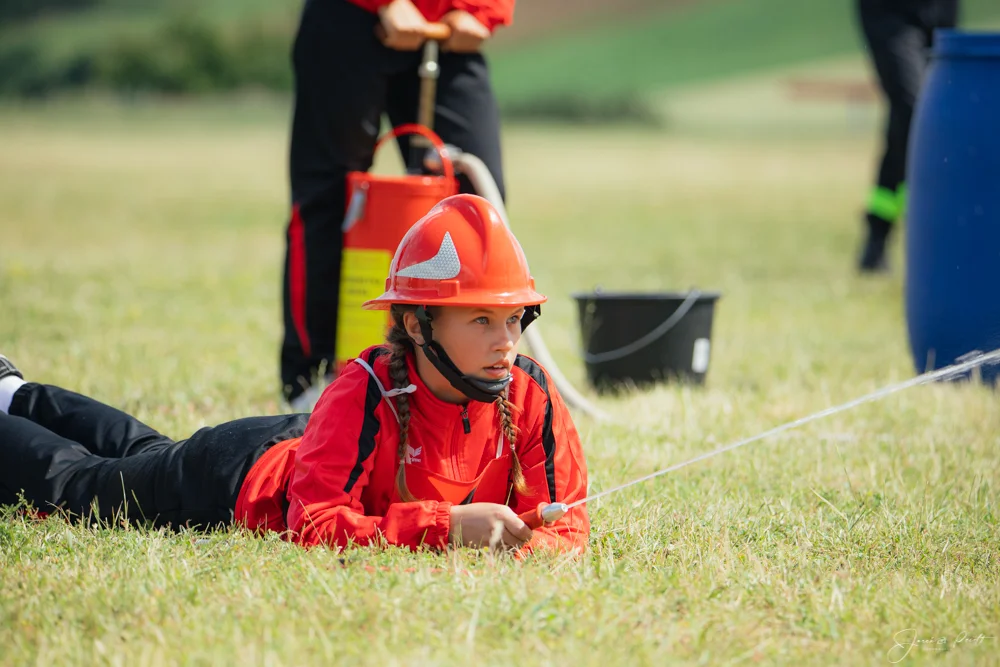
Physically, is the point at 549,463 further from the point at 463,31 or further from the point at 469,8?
the point at 469,8

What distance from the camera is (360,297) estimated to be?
15.9ft

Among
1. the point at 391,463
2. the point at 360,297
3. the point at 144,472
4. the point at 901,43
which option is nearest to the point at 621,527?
the point at 391,463

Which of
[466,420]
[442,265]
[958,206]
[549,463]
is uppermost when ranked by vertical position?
[958,206]

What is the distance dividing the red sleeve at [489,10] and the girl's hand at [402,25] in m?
0.19

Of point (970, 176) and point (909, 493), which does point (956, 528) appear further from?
point (970, 176)

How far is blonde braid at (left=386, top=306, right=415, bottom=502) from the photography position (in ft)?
10.0

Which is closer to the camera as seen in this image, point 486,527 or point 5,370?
point 486,527

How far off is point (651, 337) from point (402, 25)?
185cm

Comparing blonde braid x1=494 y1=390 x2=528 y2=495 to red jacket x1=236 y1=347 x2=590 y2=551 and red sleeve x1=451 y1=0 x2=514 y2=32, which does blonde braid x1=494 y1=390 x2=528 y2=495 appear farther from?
red sleeve x1=451 y1=0 x2=514 y2=32

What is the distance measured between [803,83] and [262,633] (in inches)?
1796

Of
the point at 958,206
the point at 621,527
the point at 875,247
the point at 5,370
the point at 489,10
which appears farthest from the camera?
the point at 875,247

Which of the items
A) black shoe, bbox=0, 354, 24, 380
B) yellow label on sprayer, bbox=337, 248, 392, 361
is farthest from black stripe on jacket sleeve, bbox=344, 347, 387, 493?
yellow label on sprayer, bbox=337, 248, 392, 361

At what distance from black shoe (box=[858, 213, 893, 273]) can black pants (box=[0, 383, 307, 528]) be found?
Answer: 7.25 meters

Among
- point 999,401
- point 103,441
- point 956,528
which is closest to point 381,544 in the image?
point 103,441
